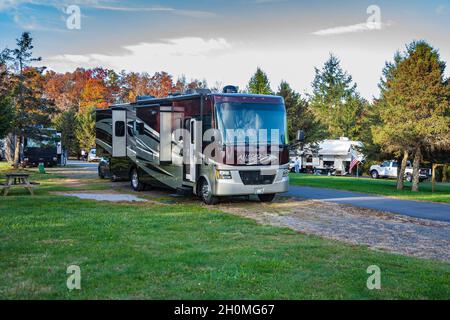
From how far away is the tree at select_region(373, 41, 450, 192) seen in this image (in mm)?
22750

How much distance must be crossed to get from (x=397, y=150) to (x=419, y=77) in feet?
12.2

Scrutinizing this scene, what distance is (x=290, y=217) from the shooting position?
40.0 feet

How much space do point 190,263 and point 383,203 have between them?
408 inches

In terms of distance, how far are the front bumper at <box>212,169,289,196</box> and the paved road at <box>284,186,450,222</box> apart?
253cm

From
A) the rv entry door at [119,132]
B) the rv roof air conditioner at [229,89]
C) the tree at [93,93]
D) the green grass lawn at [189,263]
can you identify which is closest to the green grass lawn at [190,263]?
the green grass lawn at [189,263]

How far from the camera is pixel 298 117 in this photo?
38344 millimetres

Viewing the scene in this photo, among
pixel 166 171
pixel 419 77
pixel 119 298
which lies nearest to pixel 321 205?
pixel 166 171

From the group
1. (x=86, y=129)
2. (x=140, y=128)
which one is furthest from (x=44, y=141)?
(x=86, y=129)

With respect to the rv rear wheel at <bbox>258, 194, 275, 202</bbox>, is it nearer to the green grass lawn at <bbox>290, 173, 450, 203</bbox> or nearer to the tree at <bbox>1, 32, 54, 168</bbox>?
the green grass lawn at <bbox>290, 173, 450, 203</bbox>

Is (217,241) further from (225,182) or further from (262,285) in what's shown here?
(225,182)

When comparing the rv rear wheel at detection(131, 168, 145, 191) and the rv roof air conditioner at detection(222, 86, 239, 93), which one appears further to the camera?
the rv rear wheel at detection(131, 168, 145, 191)

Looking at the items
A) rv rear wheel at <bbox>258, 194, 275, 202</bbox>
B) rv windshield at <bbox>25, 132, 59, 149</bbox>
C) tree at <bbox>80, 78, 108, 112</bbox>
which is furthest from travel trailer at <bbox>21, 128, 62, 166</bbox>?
tree at <bbox>80, 78, 108, 112</bbox>

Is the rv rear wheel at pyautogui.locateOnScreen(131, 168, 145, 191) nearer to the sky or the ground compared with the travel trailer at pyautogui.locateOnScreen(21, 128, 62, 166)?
nearer to the ground

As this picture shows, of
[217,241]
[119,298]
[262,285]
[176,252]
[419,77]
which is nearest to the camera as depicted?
[119,298]
